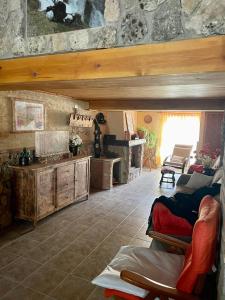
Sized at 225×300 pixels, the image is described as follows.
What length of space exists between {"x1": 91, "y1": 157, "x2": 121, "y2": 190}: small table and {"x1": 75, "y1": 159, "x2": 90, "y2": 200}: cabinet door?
0.87 m

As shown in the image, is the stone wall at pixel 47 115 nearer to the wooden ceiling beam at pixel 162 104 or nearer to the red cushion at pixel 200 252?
the wooden ceiling beam at pixel 162 104

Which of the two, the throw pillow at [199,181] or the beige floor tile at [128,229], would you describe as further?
the throw pillow at [199,181]

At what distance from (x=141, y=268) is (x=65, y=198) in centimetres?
239

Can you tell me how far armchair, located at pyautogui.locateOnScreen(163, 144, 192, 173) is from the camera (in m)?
6.28

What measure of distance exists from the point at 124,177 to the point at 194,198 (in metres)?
3.23

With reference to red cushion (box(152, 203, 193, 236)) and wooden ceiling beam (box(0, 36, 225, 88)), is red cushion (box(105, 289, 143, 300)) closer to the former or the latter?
red cushion (box(152, 203, 193, 236))

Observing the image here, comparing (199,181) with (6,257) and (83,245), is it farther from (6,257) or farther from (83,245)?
(6,257)

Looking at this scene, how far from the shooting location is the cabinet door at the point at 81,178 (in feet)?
13.5

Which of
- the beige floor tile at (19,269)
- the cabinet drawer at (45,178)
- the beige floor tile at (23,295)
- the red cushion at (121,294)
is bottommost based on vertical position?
the beige floor tile at (23,295)

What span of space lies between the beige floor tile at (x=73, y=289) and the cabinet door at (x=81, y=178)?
A: 1.96 m

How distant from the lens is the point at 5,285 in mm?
2137

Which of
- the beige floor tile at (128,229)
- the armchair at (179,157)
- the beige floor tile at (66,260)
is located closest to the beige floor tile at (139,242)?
the beige floor tile at (128,229)

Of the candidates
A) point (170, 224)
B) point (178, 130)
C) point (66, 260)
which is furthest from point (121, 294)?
point (178, 130)

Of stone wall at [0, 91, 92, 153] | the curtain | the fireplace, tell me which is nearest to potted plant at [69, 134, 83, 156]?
stone wall at [0, 91, 92, 153]
